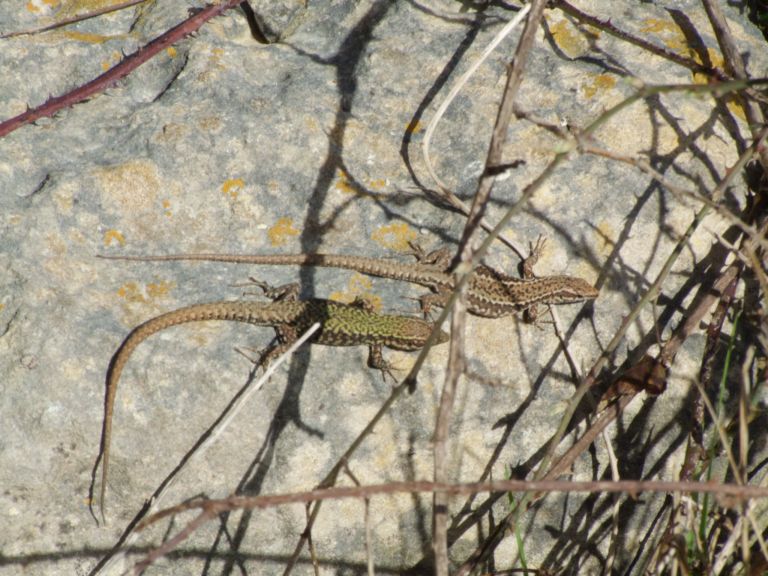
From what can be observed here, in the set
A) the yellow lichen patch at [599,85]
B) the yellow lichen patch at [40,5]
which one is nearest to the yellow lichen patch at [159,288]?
the yellow lichen patch at [40,5]

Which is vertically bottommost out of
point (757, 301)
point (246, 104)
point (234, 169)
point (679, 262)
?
point (757, 301)

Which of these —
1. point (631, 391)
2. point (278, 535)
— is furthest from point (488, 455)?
point (278, 535)

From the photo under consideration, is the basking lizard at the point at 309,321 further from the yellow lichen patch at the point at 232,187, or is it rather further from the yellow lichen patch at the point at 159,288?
the yellow lichen patch at the point at 232,187

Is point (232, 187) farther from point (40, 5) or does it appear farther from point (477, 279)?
point (40, 5)

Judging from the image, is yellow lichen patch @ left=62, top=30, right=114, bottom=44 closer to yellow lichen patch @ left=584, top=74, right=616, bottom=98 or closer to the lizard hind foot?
the lizard hind foot

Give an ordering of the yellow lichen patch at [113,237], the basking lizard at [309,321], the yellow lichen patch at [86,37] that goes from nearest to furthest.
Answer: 1. the basking lizard at [309,321]
2. the yellow lichen patch at [113,237]
3. the yellow lichen patch at [86,37]

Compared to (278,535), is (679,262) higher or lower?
higher

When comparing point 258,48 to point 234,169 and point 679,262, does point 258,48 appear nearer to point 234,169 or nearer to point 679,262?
point 234,169
